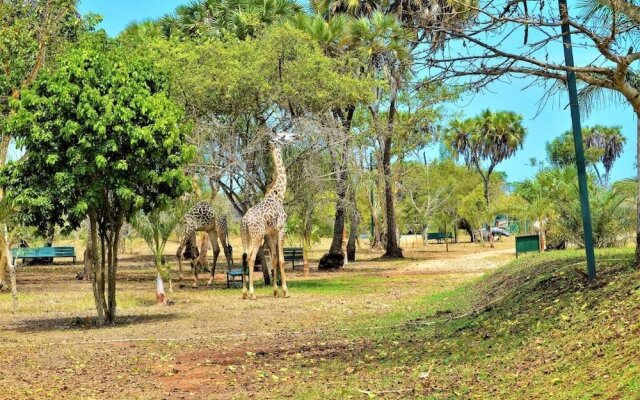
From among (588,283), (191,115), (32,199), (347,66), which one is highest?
(347,66)

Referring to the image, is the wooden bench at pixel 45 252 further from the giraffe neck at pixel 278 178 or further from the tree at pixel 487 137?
the tree at pixel 487 137

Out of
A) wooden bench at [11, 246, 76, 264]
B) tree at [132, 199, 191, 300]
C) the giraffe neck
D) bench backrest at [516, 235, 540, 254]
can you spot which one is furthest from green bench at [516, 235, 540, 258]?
wooden bench at [11, 246, 76, 264]

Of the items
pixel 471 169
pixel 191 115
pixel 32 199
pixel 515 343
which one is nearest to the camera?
pixel 515 343

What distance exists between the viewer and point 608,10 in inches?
406

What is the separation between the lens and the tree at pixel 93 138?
13.7m

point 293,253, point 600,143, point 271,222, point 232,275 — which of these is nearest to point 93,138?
point 271,222

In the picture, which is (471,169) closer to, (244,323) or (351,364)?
(244,323)

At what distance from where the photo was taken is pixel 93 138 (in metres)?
13.9

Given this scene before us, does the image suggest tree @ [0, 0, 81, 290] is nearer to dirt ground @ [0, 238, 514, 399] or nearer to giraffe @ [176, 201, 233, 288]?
giraffe @ [176, 201, 233, 288]

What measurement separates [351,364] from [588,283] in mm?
3662

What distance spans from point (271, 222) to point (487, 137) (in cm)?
4521

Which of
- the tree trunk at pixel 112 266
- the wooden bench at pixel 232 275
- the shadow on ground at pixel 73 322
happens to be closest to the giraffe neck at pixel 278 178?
the wooden bench at pixel 232 275

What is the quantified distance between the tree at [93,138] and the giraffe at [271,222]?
525cm

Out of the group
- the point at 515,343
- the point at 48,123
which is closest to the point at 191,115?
the point at 48,123
